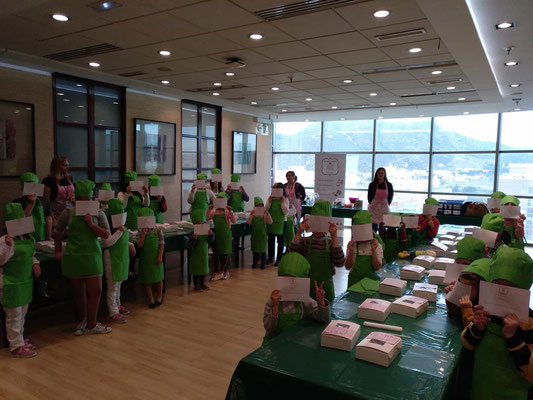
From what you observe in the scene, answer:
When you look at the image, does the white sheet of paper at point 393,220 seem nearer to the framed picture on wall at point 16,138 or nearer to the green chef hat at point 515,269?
the green chef hat at point 515,269

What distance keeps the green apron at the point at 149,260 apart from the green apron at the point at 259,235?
2270mm

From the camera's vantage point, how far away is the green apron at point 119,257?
4.33 meters

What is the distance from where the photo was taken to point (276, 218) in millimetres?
6965

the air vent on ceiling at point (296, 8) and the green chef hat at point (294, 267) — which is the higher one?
the air vent on ceiling at point (296, 8)

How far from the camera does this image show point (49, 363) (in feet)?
11.6

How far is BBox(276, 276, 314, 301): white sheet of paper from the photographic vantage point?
2.35 m

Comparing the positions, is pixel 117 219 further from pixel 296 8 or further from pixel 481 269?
pixel 481 269

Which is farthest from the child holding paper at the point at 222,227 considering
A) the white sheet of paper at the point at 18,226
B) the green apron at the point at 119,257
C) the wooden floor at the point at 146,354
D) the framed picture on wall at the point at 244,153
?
the framed picture on wall at the point at 244,153

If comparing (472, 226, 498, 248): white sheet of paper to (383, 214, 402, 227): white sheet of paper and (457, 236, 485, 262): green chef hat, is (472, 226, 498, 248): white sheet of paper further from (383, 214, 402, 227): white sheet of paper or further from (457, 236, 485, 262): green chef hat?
(383, 214, 402, 227): white sheet of paper

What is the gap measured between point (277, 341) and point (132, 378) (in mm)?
1798

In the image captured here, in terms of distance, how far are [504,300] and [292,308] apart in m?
1.17

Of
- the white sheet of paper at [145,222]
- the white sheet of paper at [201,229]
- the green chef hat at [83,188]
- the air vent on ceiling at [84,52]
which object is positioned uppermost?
the air vent on ceiling at [84,52]

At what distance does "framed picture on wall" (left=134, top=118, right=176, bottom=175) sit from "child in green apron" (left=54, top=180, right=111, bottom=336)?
12.8 feet

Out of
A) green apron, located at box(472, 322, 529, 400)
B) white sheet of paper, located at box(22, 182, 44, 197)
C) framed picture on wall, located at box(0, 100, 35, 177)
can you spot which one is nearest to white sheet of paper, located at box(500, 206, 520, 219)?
green apron, located at box(472, 322, 529, 400)
